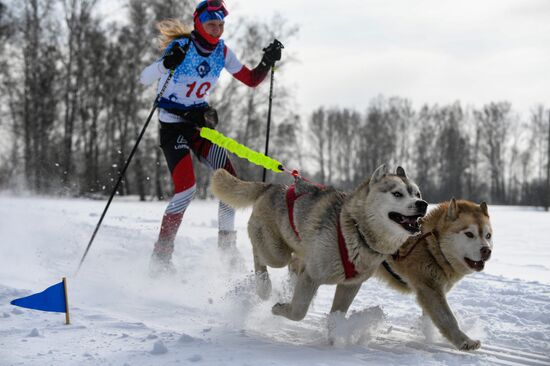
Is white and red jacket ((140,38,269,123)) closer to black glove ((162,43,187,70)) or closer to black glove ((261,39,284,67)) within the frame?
black glove ((162,43,187,70))

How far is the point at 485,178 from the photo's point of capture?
50.2 m

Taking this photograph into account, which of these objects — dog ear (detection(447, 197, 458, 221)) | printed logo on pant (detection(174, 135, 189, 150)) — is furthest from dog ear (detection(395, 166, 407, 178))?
printed logo on pant (detection(174, 135, 189, 150))

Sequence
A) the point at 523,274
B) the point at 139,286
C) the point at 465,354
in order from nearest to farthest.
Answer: the point at 465,354
the point at 139,286
the point at 523,274

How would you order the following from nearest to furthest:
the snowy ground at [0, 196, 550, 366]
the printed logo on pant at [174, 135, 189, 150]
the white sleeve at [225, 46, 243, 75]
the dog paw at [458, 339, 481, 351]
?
the snowy ground at [0, 196, 550, 366]
the dog paw at [458, 339, 481, 351]
the printed logo on pant at [174, 135, 189, 150]
the white sleeve at [225, 46, 243, 75]

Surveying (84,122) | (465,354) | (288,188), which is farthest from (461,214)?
(84,122)

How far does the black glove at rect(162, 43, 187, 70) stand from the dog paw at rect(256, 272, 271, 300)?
200 centimetres

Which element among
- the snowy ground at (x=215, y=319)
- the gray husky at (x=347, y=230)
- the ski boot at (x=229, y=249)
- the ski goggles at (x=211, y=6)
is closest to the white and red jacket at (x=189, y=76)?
the ski goggles at (x=211, y=6)

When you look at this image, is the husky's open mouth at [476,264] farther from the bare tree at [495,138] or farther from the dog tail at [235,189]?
the bare tree at [495,138]

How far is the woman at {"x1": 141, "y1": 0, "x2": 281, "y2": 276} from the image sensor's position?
4996 millimetres

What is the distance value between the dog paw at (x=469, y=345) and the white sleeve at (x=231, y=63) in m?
3.37

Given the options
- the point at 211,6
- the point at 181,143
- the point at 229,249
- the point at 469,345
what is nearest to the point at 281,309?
the point at 469,345

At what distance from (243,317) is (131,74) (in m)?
21.7

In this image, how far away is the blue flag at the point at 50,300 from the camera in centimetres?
320

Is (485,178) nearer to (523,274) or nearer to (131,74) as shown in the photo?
(131,74)
